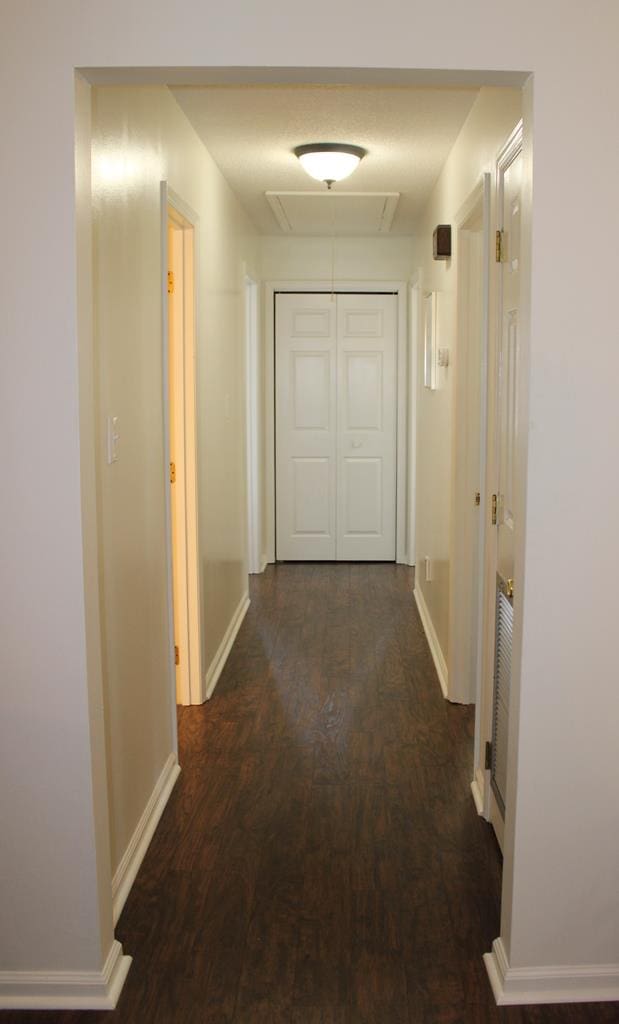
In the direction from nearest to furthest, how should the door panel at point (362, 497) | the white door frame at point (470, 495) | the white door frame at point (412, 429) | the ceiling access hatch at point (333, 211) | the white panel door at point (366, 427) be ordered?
1. the white door frame at point (470, 495)
2. the ceiling access hatch at point (333, 211)
3. the white door frame at point (412, 429)
4. the white panel door at point (366, 427)
5. the door panel at point (362, 497)

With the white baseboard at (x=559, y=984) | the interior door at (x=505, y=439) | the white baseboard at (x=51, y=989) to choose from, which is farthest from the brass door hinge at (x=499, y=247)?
the white baseboard at (x=51, y=989)

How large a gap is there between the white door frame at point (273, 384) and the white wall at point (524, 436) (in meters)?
5.22

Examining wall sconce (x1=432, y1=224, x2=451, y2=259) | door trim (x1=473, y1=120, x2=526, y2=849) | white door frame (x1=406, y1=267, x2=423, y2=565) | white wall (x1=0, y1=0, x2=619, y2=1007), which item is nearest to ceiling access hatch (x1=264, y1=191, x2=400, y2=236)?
white door frame (x1=406, y1=267, x2=423, y2=565)

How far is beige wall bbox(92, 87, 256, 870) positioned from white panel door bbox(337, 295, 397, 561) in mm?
3026

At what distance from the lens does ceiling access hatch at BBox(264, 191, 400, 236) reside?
5594 millimetres

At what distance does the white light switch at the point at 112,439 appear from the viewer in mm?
2662

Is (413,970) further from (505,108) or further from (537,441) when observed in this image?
(505,108)

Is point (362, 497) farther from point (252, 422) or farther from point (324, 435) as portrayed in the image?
point (252, 422)

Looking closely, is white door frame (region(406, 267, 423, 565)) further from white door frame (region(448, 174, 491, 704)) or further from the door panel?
white door frame (region(448, 174, 491, 704))

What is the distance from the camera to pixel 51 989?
231 cm

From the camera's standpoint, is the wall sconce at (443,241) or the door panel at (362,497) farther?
the door panel at (362,497)

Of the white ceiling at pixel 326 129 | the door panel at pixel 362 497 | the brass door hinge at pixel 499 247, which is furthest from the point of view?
the door panel at pixel 362 497

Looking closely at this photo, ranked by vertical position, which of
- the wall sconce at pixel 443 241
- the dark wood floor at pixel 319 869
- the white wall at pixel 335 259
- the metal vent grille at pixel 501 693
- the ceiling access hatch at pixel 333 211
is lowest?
the dark wood floor at pixel 319 869

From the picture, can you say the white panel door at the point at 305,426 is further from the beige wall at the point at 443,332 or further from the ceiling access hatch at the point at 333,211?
the beige wall at the point at 443,332
